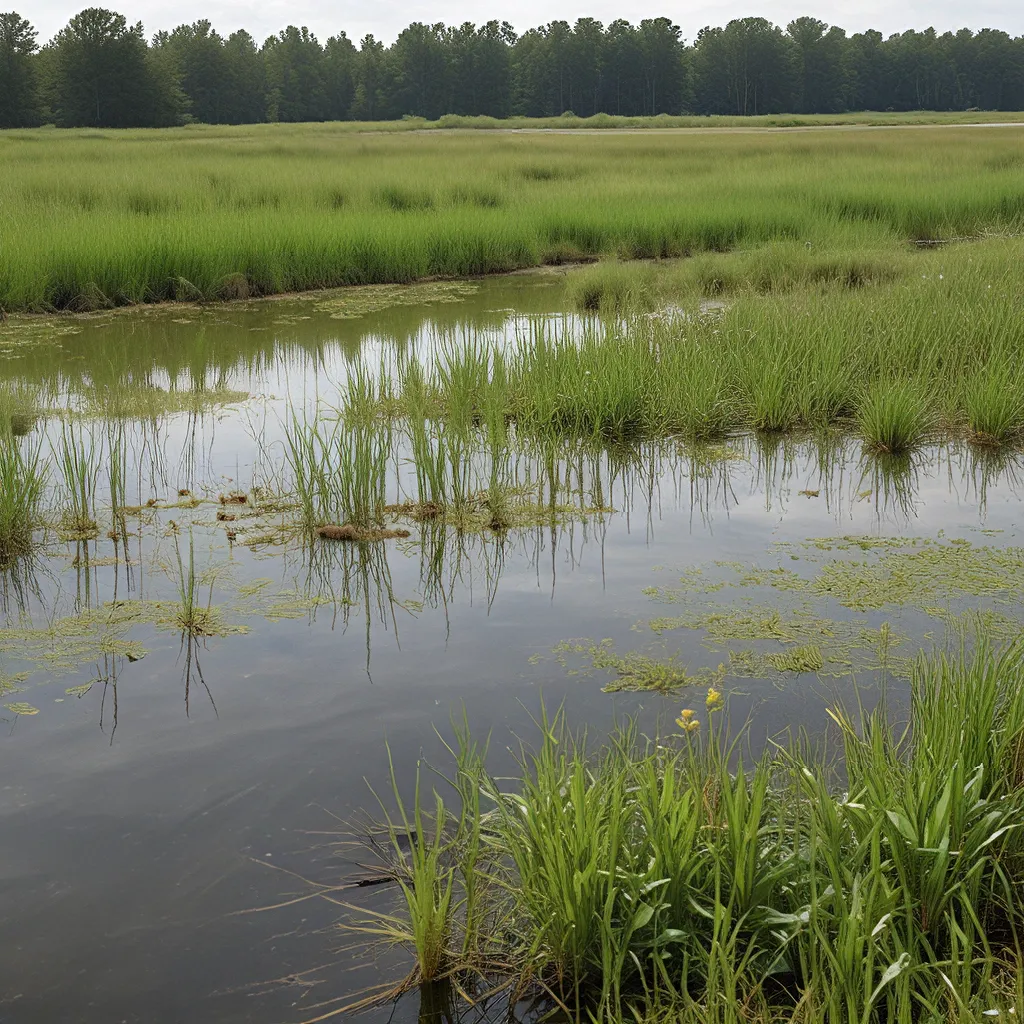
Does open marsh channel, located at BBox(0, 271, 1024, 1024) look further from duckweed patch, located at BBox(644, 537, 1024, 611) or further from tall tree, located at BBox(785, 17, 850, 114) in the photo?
tall tree, located at BBox(785, 17, 850, 114)

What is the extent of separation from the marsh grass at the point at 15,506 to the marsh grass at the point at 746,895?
2982mm

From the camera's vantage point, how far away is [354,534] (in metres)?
4.89

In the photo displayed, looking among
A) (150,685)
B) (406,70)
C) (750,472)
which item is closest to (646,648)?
(150,685)

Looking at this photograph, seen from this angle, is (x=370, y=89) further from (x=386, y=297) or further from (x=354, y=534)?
(x=354, y=534)

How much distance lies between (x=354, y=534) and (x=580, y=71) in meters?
74.4

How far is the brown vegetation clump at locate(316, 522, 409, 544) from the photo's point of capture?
4887mm

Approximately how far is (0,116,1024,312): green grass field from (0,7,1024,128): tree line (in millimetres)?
39267

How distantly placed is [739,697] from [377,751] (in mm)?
1170

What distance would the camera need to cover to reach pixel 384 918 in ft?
7.98

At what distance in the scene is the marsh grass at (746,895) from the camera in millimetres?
2094

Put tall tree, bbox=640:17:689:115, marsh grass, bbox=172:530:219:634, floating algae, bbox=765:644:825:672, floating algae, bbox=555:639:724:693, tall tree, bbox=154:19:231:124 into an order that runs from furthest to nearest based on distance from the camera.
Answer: tall tree, bbox=640:17:689:115
tall tree, bbox=154:19:231:124
marsh grass, bbox=172:530:219:634
floating algae, bbox=765:644:825:672
floating algae, bbox=555:639:724:693

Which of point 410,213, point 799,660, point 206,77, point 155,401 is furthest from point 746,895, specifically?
point 206,77

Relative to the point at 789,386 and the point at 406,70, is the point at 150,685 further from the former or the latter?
the point at 406,70

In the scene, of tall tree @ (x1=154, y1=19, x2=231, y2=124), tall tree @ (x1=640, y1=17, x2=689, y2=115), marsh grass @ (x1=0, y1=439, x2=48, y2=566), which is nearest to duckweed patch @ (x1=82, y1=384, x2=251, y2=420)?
marsh grass @ (x1=0, y1=439, x2=48, y2=566)
